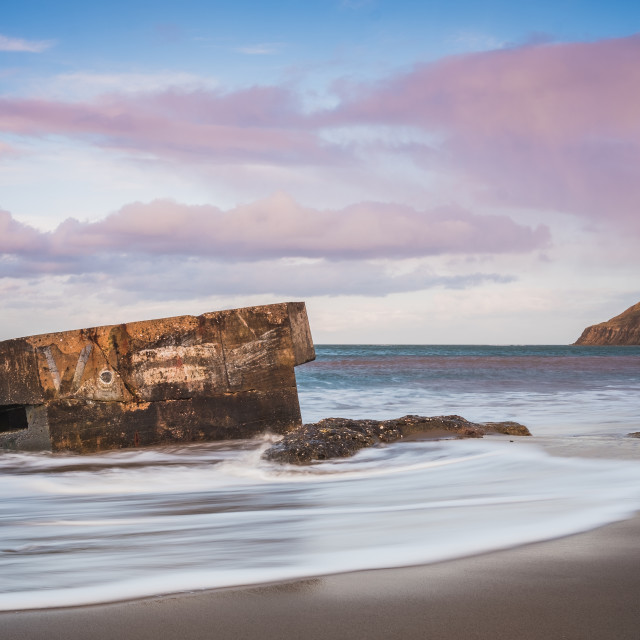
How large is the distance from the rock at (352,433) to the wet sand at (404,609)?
2.47 meters

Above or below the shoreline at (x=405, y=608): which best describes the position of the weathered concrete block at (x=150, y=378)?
above

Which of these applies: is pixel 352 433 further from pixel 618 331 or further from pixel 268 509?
pixel 618 331

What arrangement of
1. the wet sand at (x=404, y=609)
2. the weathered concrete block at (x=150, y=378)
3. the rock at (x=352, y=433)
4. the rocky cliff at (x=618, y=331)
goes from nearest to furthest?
the wet sand at (x=404, y=609), the rock at (x=352, y=433), the weathered concrete block at (x=150, y=378), the rocky cliff at (x=618, y=331)

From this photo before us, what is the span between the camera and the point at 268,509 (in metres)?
3.20

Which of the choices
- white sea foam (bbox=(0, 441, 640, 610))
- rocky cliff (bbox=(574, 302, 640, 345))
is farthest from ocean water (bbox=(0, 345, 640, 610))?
rocky cliff (bbox=(574, 302, 640, 345))

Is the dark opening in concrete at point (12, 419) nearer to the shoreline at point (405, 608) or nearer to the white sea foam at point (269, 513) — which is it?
the white sea foam at point (269, 513)

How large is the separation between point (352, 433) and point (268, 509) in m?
1.80

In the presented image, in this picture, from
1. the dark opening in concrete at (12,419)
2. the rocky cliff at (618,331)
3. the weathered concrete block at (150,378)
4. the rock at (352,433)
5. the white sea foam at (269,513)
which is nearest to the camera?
the white sea foam at (269,513)

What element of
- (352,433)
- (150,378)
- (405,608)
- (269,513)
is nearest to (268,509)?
(269,513)

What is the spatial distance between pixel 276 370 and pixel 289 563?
3.49 m

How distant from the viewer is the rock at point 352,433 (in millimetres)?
4512

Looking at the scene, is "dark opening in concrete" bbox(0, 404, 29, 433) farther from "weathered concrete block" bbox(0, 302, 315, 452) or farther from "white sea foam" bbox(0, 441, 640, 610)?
"white sea foam" bbox(0, 441, 640, 610)

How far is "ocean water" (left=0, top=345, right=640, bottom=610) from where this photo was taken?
7.12 feet

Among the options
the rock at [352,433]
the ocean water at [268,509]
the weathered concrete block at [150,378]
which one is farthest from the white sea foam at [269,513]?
the weathered concrete block at [150,378]
